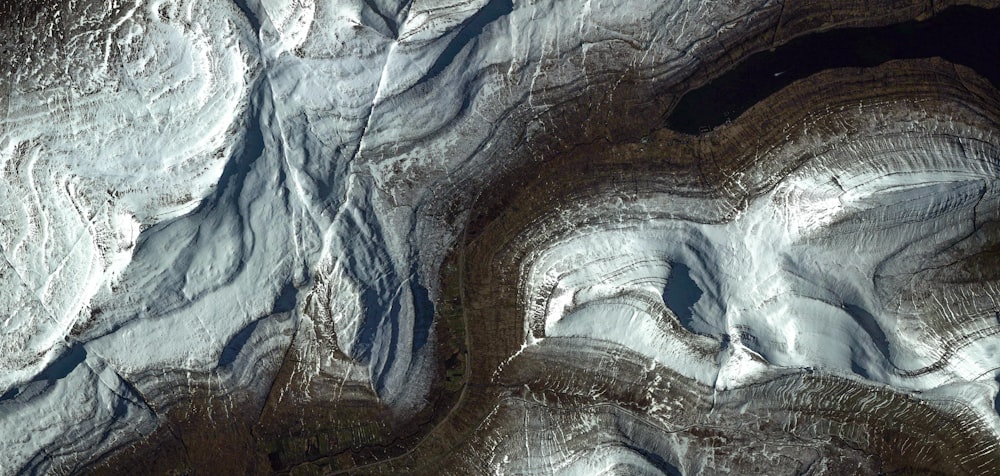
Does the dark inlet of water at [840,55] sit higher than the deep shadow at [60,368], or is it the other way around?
the dark inlet of water at [840,55]

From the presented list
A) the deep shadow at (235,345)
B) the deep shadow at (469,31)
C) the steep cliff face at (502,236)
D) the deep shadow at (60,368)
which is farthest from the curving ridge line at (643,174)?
the deep shadow at (60,368)

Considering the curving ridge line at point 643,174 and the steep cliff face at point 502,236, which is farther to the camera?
the curving ridge line at point 643,174

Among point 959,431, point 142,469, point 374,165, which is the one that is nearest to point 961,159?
point 959,431

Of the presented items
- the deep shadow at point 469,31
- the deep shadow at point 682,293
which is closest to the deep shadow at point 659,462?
the deep shadow at point 682,293

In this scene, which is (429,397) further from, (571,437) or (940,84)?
(940,84)

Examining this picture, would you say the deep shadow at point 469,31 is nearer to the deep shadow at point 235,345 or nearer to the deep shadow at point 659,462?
the deep shadow at point 235,345

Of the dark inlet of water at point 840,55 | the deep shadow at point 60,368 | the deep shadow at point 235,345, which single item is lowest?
the deep shadow at point 60,368
